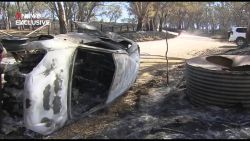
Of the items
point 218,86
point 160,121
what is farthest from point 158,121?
point 218,86

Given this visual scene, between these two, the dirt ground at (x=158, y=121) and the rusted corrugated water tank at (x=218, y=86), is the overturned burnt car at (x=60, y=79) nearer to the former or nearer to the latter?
the dirt ground at (x=158, y=121)

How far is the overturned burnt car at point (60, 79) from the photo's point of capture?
6.16 meters

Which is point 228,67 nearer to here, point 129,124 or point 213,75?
point 213,75

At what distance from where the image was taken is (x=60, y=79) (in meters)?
6.51

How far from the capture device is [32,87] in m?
6.07

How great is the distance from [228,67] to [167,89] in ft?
5.17

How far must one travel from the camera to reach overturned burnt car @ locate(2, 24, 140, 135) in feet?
20.2

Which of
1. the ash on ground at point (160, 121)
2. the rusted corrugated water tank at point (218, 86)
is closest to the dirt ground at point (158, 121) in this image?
the ash on ground at point (160, 121)

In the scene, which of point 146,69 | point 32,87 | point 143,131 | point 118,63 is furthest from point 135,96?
point 146,69

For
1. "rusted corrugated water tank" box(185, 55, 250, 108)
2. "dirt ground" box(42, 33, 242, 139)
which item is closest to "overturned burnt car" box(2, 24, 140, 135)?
"dirt ground" box(42, 33, 242, 139)

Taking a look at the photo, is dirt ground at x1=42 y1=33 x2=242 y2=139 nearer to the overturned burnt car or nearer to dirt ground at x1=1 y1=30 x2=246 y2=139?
dirt ground at x1=1 y1=30 x2=246 y2=139

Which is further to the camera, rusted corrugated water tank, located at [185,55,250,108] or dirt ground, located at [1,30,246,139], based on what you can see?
rusted corrugated water tank, located at [185,55,250,108]

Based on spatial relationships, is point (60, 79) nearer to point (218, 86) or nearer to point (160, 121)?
point (160, 121)

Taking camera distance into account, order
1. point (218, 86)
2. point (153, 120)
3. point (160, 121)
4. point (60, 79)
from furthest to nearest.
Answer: point (218, 86) < point (153, 120) < point (160, 121) < point (60, 79)
